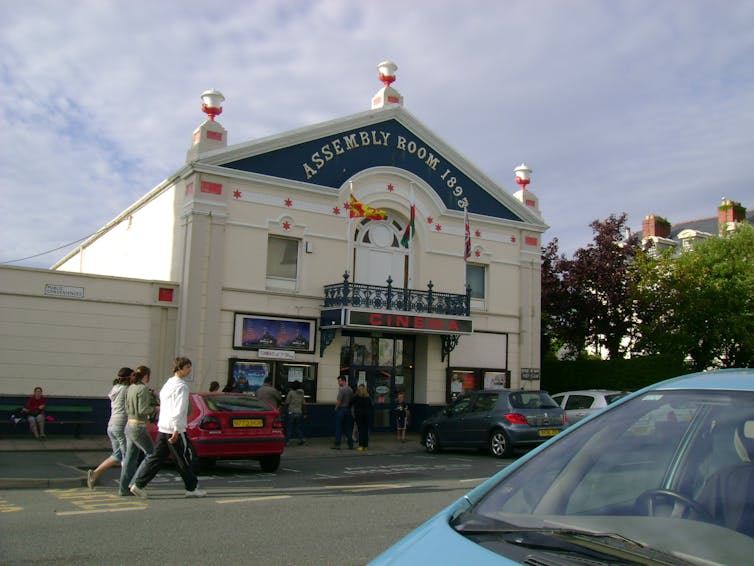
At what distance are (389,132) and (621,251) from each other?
11315mm

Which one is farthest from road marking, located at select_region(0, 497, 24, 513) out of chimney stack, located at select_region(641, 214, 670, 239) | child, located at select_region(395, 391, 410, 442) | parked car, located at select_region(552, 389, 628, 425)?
chimney stack, located at select_region(641, 214, 670, 239)

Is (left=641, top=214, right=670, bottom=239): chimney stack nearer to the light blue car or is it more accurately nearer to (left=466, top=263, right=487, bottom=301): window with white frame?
(left=466, top=263, right=487, bottom=301): window with white frame

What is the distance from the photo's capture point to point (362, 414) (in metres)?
19.7

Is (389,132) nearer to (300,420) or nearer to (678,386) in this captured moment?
(300,420)

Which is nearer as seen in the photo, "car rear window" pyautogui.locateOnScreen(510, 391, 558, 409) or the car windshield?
the car windshield

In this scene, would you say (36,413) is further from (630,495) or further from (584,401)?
(630,495)

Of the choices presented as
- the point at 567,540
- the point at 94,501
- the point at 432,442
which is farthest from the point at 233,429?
the point at 567,540

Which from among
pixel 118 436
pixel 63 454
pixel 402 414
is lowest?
pixel 63 454

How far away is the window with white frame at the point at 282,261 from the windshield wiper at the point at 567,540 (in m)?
20.1

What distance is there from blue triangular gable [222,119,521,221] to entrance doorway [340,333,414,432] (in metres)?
4.83

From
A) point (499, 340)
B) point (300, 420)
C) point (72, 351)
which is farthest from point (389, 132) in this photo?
point (72, 351)

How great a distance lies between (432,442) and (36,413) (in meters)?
9.53

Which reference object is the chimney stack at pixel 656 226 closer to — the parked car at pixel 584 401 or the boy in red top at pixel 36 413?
the parked car at pixel 584 401

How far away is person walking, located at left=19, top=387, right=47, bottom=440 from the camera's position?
1847 cm
